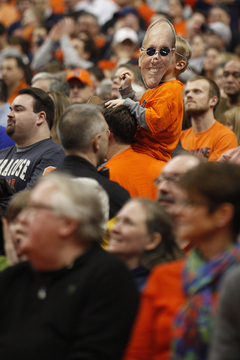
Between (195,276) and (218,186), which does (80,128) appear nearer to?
(218,186)

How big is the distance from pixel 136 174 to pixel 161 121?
395mm

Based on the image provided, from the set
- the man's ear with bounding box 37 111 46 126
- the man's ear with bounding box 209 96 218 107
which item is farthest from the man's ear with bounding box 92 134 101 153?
the man's ear with bounding box 209 96 218 107

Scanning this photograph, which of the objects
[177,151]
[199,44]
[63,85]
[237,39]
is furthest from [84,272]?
[237,39]

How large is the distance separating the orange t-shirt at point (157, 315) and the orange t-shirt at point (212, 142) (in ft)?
9.21

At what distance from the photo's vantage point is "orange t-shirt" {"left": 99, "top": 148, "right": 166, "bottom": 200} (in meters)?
3.66

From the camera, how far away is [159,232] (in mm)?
2490

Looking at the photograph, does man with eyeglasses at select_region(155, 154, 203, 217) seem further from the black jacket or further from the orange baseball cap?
the orange baseball cap

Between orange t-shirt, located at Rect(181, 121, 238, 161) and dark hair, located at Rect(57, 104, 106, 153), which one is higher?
dark hair, located at Rect(57, 104, 106, 153)

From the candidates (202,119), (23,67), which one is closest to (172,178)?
(202,119)

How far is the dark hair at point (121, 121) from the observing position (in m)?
3.69

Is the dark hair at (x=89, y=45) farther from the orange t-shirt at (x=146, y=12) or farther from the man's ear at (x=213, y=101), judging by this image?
the man's ear at (x=213, y=101)

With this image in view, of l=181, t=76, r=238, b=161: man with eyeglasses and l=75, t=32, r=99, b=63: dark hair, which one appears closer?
l=181, t=76, r=238, b=161: man with eyeglasses

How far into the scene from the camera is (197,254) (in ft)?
6.80

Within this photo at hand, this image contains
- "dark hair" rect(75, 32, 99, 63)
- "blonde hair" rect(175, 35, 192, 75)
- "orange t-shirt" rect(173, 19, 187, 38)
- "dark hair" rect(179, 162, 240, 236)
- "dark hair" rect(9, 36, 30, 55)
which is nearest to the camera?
"dark hair" rect(179, 162, 240, 236)
